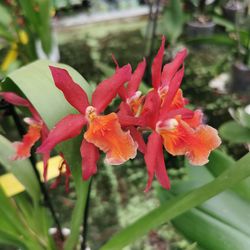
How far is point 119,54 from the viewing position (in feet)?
7.80

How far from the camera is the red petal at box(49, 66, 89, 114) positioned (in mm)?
542

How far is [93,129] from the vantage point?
570mm

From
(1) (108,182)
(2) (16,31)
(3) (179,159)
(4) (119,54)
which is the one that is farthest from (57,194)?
(4) (119,54)

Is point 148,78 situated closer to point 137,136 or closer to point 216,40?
point 216,40

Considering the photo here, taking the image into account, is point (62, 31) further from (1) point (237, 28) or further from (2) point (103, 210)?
(2) point (103, 210)

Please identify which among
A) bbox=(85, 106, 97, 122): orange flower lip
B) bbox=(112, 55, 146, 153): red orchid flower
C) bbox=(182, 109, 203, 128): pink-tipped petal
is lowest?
bbox=(182, 109, 203, 128): pink-tipped petal

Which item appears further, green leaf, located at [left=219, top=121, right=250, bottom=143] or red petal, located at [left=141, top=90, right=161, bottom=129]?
green leaf, located at [left=219, top=121, right=250, bottom=143]

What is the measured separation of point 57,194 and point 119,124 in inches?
36.7

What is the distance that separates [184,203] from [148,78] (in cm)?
117

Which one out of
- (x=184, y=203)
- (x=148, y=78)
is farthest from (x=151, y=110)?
(x=148, y=78)

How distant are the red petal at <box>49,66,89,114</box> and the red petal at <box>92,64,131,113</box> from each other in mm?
18

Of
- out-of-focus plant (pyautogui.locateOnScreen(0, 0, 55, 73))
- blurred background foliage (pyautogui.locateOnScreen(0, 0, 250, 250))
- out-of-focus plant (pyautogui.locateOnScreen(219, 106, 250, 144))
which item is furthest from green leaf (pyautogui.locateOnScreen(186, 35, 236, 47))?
out-of-focus plant (pyautogui.locateOnScreen(219, 106, 250, 144))

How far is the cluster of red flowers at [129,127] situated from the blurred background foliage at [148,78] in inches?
9.4

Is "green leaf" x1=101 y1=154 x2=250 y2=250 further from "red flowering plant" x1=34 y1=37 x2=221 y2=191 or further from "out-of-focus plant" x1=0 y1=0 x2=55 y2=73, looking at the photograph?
"out-of-focus plant" x1=0 y1=0 x2=55 y2=73
